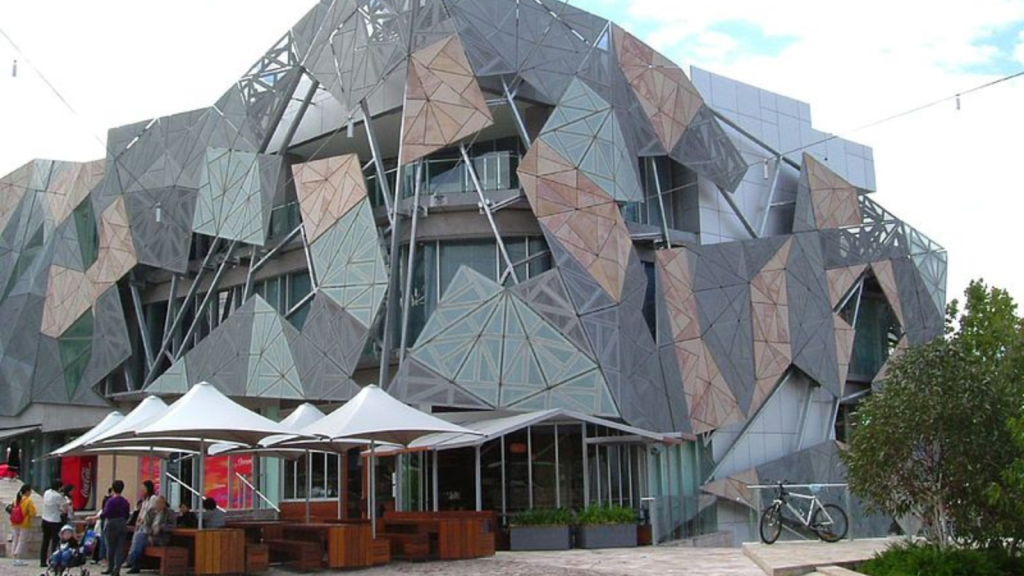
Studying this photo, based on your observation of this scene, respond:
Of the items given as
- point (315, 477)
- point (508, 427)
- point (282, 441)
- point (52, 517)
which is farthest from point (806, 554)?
point (315, 477)

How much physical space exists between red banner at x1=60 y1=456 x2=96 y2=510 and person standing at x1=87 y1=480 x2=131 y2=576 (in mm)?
24208

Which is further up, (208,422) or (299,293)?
(299,293)

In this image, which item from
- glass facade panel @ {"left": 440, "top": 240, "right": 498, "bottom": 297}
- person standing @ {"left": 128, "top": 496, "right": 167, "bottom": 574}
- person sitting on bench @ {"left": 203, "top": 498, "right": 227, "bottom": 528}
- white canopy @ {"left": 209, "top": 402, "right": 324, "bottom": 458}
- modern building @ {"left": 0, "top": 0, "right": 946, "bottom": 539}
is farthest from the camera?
glass facade panel @ {"left": 440, "top": 240, "right": 498, "bottom": 297}

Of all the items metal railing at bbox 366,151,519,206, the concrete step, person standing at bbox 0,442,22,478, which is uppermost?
metal railing at bbox 366,151,519,206

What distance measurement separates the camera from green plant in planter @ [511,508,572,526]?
24888 mm

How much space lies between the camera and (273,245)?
3409 cm

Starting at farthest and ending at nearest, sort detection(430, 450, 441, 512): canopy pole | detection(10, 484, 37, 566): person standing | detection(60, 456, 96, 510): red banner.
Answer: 1. detection(60, 456, 96, 510): red banner
2. detection(430, 450, 441, 512): canopy pole
3. detection(10, 484, 37, 566): person standing

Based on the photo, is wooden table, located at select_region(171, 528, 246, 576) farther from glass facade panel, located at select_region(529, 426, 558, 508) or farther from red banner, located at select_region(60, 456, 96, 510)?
red banner, located at select_region(60, 456, 96, 510)

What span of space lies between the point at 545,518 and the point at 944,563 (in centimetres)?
1117

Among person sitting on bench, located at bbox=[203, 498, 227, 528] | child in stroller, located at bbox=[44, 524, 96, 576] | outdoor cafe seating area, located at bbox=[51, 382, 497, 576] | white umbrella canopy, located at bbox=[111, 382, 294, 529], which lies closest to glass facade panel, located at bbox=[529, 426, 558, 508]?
outdoor cafe seating area, located at bbox=[51, 382, 497, 576]

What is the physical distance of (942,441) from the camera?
1566 centimetres

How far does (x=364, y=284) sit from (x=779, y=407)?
12.7 metres

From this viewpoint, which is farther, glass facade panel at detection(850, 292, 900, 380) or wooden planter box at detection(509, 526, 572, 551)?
glass facade panel at detection(850, 292, 900, 380)

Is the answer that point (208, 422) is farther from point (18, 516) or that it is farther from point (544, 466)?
point (544, 466)
